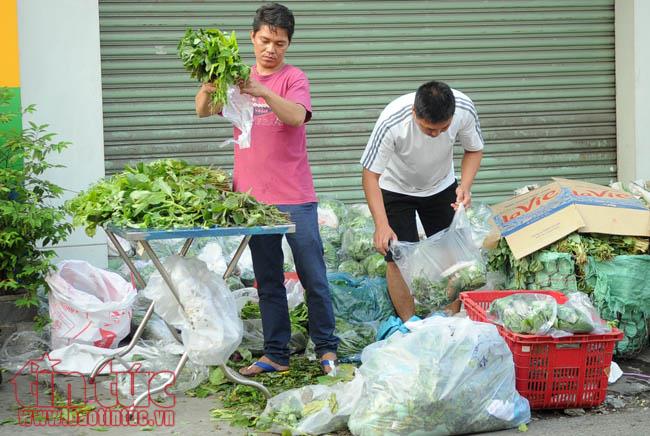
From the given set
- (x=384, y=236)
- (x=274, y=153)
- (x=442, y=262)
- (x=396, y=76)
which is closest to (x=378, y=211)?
(x=384, y=236)

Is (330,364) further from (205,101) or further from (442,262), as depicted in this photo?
(205,101)

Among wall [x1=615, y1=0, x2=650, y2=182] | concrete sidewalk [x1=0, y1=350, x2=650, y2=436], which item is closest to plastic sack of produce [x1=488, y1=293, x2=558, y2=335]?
concrete sidewalk [x1=0, y1=350, x2=650, y2=436]

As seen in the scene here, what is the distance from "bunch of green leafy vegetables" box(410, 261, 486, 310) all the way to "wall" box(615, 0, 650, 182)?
3581mm

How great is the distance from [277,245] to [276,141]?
0.62 meters

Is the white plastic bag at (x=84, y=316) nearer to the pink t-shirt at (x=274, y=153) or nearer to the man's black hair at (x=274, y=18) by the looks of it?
the pink t-shirt at (x=274, y=153)

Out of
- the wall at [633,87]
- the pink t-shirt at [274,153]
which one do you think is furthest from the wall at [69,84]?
the wall at [633,87]

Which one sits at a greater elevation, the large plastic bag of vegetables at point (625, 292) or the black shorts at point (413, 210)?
the black shorts at point (413, 210)

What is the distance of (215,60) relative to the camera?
4746 mm

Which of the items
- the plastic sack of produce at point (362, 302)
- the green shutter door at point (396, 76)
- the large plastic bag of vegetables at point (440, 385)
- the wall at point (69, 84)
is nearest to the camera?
the large plastic bag of vegetables at point (440, 385)

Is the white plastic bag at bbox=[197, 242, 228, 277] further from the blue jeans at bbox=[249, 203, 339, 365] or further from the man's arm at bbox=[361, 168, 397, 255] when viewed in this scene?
the man's arm at bbox=[361, 168, 397, 255]

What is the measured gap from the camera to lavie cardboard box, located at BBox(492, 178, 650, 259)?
588 centimetres

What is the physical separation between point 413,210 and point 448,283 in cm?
53

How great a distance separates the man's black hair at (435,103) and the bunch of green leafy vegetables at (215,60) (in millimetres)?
1018

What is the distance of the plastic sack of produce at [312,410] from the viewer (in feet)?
14.8
